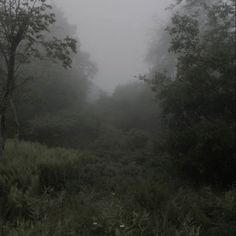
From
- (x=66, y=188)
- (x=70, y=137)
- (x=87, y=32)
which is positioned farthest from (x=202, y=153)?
(x=87, y=32)

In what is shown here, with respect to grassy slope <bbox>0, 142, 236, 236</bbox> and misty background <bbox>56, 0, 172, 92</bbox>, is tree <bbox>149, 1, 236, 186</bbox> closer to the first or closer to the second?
grassy slope <bbox>0, 142, 236, 236</bbox>

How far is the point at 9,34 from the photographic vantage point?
10664 mm

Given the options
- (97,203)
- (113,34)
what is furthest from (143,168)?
(113,34)

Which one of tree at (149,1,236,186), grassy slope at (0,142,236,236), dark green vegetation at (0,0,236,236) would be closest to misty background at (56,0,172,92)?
dark green vegetation at (0,0,236,236)

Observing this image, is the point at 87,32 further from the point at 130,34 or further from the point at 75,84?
the point at 75,84

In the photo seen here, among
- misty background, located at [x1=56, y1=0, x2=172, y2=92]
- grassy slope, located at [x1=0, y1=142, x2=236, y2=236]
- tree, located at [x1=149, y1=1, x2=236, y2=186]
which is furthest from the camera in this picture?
misty background, located at [x1=56, y1=0, x2=172, y2=92]

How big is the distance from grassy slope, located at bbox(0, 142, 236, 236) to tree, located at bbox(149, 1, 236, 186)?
1233 mm

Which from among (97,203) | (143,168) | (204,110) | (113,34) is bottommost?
(97,203)

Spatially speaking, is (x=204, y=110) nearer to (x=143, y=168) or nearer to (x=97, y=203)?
(x=143, y=168)

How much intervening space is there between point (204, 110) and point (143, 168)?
2875 mm

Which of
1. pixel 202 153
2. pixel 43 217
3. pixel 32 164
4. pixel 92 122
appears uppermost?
pixel 92 122

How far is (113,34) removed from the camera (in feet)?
318

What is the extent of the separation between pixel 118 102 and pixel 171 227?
2017cm

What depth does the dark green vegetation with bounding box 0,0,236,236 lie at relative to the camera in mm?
6500
